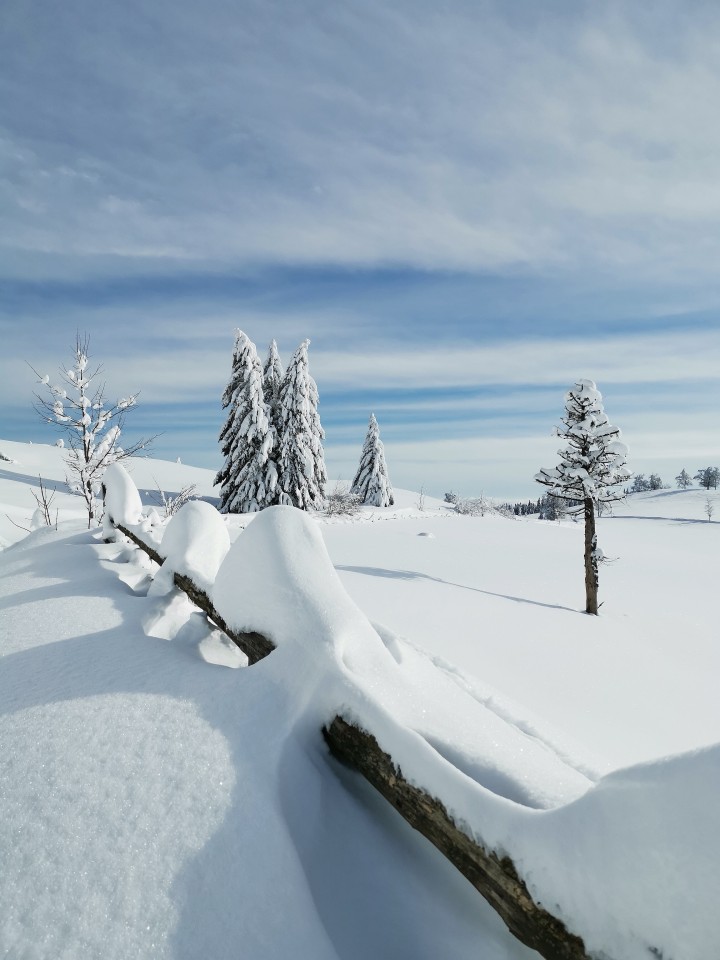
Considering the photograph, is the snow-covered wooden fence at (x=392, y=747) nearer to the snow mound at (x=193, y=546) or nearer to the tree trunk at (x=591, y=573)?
the snow mound at (x=193, y=546)

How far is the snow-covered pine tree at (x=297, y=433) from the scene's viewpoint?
79.2 ft

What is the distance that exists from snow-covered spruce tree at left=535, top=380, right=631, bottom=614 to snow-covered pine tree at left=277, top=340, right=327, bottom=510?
12397mm

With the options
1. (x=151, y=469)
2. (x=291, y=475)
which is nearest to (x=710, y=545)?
(x=291, y=475)

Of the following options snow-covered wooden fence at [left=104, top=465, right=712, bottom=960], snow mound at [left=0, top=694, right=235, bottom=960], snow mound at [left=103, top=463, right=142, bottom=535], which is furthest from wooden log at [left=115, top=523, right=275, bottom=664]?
snow mound at [left=103, top=463, right=142, bottom=535]

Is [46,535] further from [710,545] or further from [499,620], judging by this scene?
[710,545]

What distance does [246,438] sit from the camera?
913 inches

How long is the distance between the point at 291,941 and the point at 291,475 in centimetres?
2312

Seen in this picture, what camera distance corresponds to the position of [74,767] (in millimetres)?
1936

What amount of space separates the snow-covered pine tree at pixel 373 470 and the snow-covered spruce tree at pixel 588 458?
22.9 metres

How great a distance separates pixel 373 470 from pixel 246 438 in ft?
54.0

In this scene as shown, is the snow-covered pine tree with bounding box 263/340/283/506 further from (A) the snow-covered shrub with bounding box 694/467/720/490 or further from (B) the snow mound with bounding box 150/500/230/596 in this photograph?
(A) the snow-covered shrub with bounding box 694/467/720/490

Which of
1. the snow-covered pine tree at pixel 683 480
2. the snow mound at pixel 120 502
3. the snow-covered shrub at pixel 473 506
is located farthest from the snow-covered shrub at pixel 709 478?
the snow mound at pixel 120 502

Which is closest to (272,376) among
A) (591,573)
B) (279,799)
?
(591,573)

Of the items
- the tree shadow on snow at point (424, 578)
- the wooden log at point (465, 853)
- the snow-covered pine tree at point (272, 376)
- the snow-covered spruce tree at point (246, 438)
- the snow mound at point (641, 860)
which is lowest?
the tree shadow on snow at point (424, 578)
